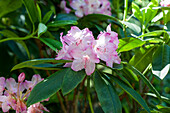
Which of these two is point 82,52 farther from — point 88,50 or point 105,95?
point 105,95

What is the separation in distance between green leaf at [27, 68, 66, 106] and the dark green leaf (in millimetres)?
113

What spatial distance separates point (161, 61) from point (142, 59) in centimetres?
10

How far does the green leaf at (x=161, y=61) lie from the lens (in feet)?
2.76

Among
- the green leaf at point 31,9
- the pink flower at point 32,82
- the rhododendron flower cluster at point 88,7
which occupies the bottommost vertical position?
the pink flower at point 32,82

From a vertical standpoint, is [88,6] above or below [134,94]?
above

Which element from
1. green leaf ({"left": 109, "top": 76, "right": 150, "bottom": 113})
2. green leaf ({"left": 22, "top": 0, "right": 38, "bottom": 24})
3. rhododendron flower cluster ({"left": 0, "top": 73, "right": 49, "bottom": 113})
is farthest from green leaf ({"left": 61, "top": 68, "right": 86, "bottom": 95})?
green leaf ({"left": 22, "top": 0, "right": 38, "bottom": 24})

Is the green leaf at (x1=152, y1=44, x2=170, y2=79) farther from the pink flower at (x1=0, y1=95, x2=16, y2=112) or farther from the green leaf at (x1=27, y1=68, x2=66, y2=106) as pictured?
the pink flower at (x1=0, y1=95, x2=16, y2=112)

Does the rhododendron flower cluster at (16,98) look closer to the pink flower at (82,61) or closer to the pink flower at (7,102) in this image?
the pink flower at (7,102)

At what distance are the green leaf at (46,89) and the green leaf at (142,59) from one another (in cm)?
32

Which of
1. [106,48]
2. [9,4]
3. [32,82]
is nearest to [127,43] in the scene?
[106,48]

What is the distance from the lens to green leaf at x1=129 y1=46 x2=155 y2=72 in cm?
96

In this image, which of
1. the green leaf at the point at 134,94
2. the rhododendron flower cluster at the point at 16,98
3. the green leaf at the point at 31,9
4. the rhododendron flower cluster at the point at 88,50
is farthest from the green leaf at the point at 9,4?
the green leaf at the point at 134,94

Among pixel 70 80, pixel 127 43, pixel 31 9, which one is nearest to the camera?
pixel 70 80

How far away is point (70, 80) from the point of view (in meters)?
0.73
